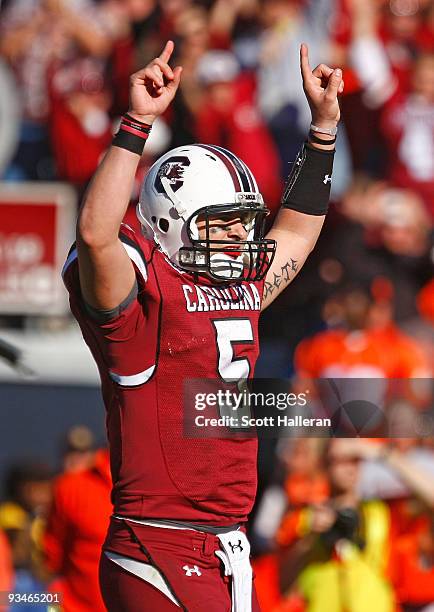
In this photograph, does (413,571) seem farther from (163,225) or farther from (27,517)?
(163,225)

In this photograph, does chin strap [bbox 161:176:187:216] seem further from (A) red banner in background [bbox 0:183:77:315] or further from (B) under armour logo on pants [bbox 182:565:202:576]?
(A) red banner in background [bbox 0:183:77:315]

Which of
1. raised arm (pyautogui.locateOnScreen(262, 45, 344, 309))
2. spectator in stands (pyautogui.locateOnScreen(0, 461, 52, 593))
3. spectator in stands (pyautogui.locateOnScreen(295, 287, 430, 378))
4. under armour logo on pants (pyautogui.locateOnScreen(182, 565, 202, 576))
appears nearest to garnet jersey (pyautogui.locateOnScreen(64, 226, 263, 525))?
under armour logo on pants (pyautogui.locateOnScreen(182, 565, 202, 576))

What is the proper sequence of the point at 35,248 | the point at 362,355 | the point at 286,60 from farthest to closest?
1. the point at 286,60
2. the point at 35,248
3. the point at 362,355

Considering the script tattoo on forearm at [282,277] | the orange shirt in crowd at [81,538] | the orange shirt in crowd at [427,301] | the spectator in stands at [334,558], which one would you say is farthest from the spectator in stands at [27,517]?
the orange shirt in crowd at [427,301]

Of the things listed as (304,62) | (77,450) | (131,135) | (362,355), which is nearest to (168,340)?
(131,135)

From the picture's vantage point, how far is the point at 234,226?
9.91ft

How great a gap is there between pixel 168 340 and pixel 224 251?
30 centimetres

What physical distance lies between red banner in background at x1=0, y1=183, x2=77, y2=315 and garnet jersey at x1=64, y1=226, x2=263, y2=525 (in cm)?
416

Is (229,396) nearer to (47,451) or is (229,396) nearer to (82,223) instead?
(82,223)

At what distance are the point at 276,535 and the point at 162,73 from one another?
2.63 meters

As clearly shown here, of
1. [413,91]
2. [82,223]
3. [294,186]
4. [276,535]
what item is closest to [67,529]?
[276,535]

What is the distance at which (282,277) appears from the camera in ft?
11.0

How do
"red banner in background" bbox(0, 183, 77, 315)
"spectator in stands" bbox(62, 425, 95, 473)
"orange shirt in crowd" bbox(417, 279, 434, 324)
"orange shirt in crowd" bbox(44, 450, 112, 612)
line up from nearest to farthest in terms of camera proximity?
"orange shirt in crowd" bbox(44, 450, 112, 612)
"spectator in stands" bbox(62, 425, 95, 473)
"orange shirt in crowd" bbox(417, 279, 434, 324)
"red banner in background" bbox(0, 183, 77, 315)

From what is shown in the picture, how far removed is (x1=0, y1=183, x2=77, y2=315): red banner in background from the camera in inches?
275
